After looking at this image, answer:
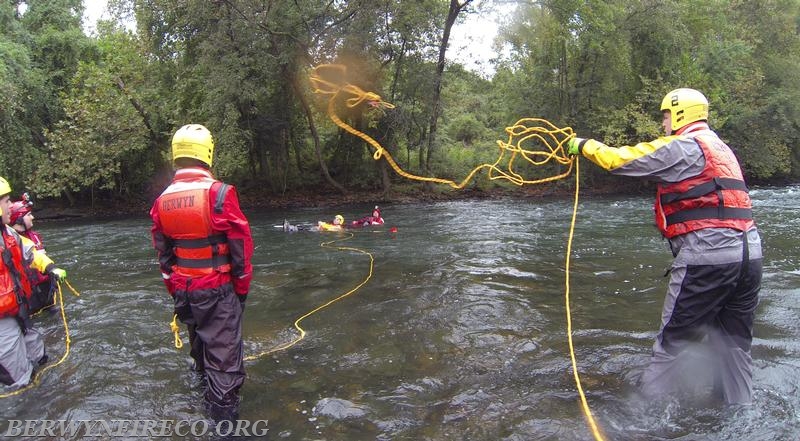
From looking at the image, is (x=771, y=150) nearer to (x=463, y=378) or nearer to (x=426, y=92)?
(x=426, y=92)

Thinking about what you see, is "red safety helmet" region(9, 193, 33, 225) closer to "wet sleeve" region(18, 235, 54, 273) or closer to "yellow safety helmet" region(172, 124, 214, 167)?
"wet sleeve" region(18, 235, 54, 273)

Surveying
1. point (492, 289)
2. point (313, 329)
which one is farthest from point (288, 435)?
point (492, 289)

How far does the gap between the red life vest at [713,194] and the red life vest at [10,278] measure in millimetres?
5689

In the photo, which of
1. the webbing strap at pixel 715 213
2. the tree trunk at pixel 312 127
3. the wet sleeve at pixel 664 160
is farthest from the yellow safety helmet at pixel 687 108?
the tree trunk at pixel 312 127

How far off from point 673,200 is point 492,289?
395 cm

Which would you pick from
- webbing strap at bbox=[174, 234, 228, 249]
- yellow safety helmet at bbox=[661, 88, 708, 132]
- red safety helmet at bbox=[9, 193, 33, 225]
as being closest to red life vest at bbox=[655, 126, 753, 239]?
yellow safety helmet at bbox=[661, 88, 708, 132]

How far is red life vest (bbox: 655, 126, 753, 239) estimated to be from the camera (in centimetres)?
378

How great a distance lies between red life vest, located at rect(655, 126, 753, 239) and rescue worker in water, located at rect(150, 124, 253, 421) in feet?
11.2

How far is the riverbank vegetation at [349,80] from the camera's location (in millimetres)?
18922

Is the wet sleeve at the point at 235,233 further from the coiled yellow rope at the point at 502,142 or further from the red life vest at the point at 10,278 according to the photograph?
the coiled yellow rope at the point at 502,142

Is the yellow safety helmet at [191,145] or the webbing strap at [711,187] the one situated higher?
the yellow safety helmet at [191,145]

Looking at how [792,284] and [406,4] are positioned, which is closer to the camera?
[792,284]

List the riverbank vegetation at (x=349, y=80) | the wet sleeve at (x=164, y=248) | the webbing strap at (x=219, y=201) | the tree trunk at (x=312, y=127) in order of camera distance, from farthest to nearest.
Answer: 1. the tree trunk at (x=312, y=127)
2. the riverbank vegetation at (x=349, y=80)
3. the wet sleeve at (x=164, y=248)
4. the webbing strap at (x=219, y=201)

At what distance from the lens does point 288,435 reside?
12.6 feet
